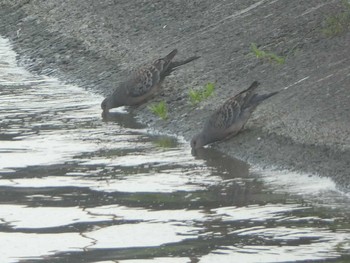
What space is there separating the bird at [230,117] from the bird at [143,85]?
1.77 m

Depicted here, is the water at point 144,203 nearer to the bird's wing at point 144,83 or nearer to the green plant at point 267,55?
the bird's wing at point 144,83

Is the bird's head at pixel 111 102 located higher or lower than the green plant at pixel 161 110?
higher

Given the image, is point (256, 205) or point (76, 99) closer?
point (256, 205)

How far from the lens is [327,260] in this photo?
7477 millimetres

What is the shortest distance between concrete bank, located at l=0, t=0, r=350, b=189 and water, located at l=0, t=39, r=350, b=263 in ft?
1.24

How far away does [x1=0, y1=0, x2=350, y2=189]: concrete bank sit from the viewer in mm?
10727

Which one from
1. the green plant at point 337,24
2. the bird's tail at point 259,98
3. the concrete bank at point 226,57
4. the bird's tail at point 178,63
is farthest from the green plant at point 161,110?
the green plant at point 337,24

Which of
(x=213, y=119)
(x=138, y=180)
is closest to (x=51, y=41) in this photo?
(x=213, y=119)

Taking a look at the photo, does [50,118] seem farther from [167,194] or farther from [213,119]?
[167,194]

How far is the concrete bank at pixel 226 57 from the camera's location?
1073 cm

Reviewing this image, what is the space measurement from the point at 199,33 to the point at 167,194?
222 inches

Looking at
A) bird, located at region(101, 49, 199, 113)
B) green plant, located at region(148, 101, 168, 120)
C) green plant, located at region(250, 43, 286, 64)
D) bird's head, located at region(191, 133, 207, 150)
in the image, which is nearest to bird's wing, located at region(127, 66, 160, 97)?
bird, located at region(101, 49, 199, 113)

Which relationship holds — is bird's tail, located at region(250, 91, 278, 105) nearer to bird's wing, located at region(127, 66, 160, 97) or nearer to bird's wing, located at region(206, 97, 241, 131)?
bird's wing, located at region(206, 97, 241, 131)

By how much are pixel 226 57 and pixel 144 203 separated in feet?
15.6
